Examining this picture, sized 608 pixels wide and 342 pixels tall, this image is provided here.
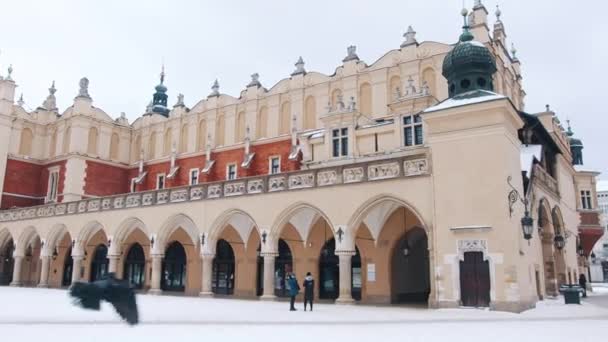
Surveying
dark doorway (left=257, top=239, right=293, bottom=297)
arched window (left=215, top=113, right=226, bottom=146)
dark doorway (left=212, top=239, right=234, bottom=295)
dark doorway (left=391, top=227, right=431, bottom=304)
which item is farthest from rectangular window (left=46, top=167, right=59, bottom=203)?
dark doorway (left=391, top=227, right=431, bottom=304)

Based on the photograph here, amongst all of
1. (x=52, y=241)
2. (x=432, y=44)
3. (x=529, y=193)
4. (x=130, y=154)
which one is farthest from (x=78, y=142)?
(x=529, y=193)

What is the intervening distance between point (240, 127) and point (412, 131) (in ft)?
40.0

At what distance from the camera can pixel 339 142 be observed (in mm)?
23703

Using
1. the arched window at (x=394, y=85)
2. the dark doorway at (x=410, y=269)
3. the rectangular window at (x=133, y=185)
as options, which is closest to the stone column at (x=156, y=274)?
the dark doorway at (x=410, y=269)

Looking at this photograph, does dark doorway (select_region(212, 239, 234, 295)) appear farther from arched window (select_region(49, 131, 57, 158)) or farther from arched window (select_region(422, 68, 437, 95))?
arched window (select_region(49, 131, 57, 158))

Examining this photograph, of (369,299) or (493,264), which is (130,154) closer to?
(369,299)

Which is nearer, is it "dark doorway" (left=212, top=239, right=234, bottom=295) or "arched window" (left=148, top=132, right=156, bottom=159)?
"dark doorway" (left=212, top=239, right=234, bottom=295)

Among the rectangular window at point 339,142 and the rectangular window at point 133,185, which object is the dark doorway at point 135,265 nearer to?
the rectangular window at point 133,185

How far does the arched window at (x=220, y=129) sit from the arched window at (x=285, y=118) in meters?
4.15

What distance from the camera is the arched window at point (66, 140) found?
112 feet

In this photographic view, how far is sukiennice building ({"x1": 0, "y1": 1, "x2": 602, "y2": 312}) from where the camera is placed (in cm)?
1576

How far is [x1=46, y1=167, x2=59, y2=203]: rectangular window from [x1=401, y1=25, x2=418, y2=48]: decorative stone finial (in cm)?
2313

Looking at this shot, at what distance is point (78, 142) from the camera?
33688 mm

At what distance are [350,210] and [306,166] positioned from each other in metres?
6.79
